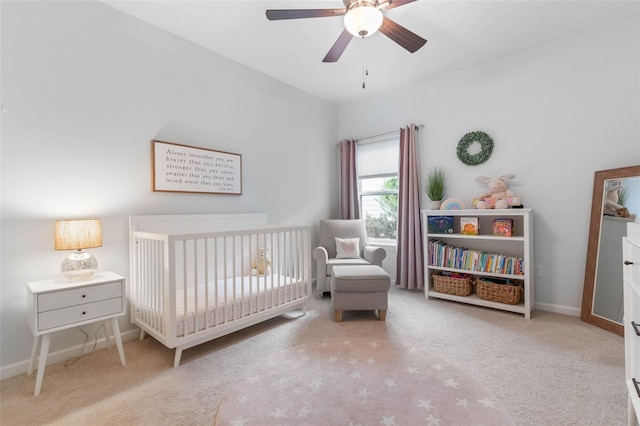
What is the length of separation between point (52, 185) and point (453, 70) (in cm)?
397

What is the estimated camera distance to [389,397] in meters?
1.55

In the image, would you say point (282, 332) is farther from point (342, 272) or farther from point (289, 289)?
point (342, 272)

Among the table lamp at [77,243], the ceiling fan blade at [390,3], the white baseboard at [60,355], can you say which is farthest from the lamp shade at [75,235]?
the ceiling fan blade at [390,3]

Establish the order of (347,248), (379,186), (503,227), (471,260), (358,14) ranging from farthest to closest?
1. (379,186)
2. (347,248)
3. (471,260)
4. (503,227)
5. (358,14)

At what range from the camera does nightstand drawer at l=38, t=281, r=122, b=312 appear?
1.64 metres

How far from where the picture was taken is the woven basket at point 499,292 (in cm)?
272

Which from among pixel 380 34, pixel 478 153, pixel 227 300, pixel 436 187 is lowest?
pixel 227 300

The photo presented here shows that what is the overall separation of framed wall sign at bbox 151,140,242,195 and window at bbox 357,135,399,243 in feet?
6.11

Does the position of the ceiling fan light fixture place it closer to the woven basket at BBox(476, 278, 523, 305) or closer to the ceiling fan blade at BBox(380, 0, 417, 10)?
the ceiling fan blade at BBox(380, 0, 417, 10)

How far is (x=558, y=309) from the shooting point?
276 cm

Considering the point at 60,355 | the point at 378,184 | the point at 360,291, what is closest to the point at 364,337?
the point at 360,291

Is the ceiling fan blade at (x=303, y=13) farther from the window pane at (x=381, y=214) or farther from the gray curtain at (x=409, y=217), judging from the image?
the window pane at (x=381, y=214)

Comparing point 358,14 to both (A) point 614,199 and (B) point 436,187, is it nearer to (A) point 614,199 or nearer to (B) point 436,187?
(B) point 436,187

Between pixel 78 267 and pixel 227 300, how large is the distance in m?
0.99
